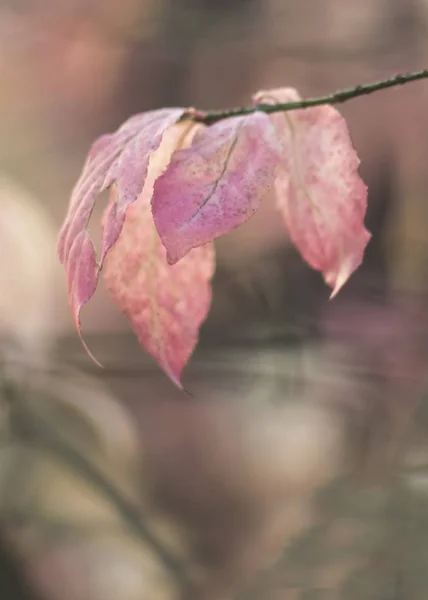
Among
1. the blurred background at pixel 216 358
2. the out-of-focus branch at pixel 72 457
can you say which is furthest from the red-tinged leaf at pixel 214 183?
the out-of-focus branch at pixel 72 457

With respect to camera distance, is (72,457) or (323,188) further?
(72,457)

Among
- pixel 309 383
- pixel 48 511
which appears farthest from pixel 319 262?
pixel 48 511

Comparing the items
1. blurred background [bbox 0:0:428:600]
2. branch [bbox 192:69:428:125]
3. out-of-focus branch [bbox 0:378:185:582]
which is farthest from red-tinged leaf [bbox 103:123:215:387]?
out-of-focus branch [bbox 0:378:185:582]

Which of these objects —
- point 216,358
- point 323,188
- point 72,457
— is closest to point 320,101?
point 323,188

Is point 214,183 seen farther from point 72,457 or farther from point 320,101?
point 72,457

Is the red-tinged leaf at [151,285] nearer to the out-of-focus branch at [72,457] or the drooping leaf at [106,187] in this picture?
the drooping leaf at [106,187]

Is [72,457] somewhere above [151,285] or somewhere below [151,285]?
below
